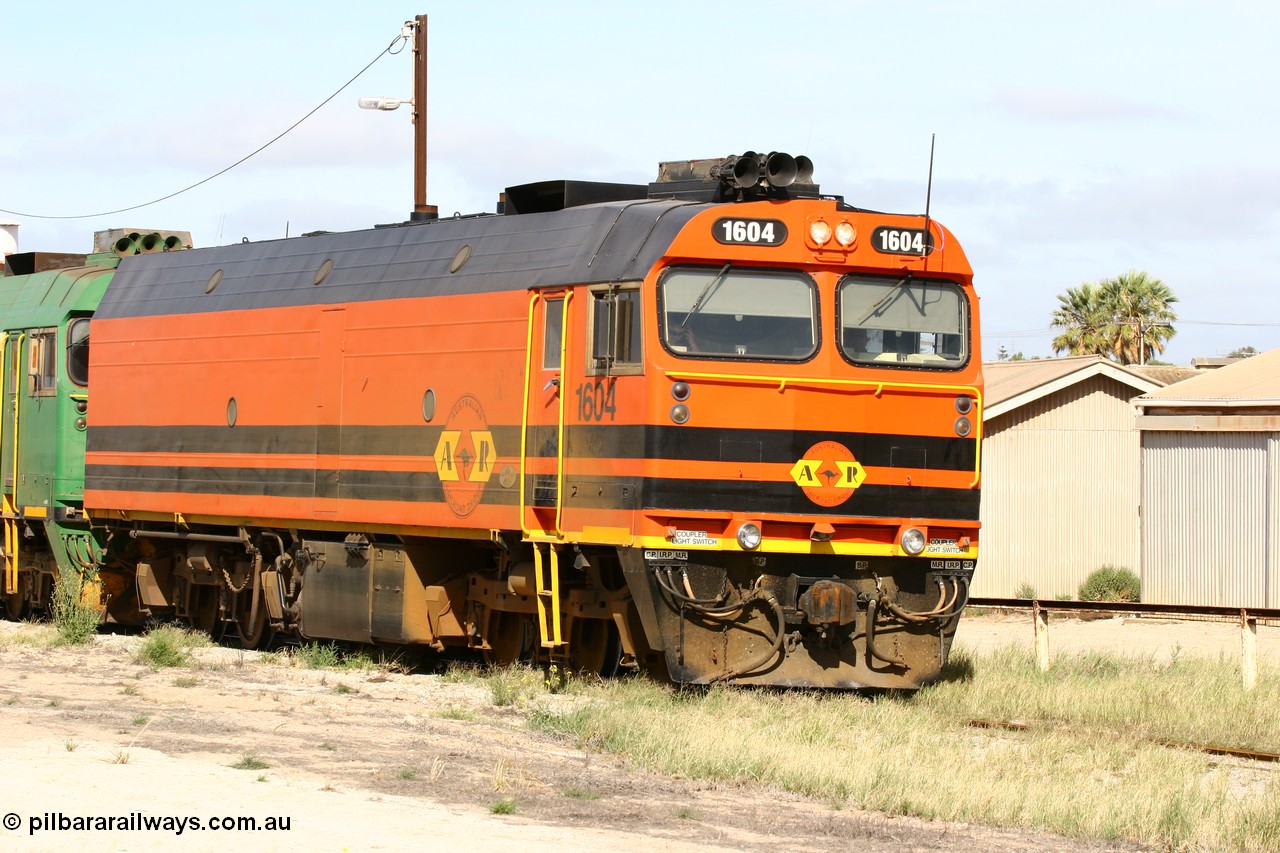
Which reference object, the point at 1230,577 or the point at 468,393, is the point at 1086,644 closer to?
the point at 1230,577

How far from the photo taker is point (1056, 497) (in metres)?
32.9

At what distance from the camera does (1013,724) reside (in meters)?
13.4

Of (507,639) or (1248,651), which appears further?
(507,639)

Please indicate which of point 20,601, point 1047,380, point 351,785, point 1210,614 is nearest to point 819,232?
point 351,785

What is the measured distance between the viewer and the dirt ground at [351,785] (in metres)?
8.64

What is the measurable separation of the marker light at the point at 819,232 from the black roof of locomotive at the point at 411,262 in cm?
86

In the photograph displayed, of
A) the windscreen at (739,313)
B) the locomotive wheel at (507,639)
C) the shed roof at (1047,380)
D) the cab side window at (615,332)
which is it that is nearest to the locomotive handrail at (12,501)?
the locomotive wheel at (507,639)

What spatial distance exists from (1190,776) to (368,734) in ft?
17.3

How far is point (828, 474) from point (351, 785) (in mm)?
5206

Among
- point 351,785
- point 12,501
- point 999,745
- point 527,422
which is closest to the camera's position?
point 351,785

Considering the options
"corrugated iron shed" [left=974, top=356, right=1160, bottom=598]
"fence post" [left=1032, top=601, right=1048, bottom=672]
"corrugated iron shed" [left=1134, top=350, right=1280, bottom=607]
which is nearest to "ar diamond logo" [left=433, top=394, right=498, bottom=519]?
"fence post" [left=1032, top=601, right=1048, bottom=672]

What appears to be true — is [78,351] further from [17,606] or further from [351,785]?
[351,785]

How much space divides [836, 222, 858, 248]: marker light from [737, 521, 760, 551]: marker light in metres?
2.32

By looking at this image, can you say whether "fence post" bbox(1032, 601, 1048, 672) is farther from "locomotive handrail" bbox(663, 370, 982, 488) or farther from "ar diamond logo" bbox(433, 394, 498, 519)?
"ar diamond logo" bbox(433, 394, 498, 519)
